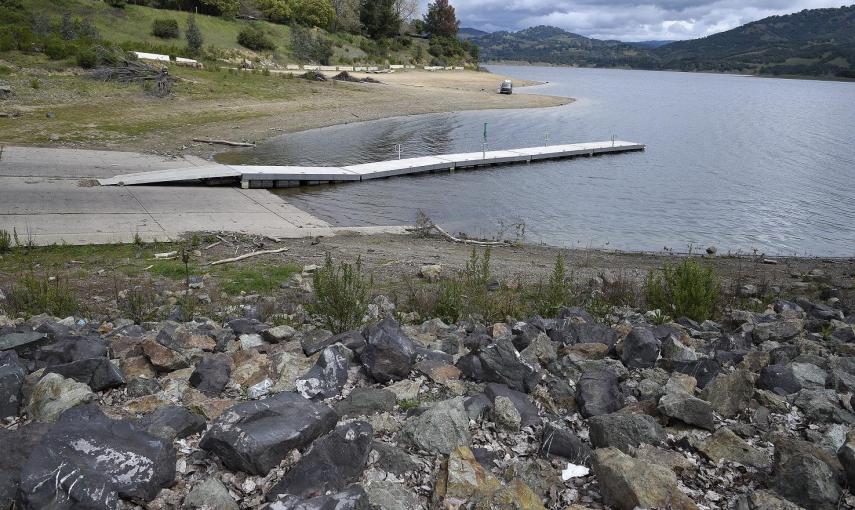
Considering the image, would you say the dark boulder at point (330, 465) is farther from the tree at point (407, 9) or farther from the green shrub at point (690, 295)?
the tree at point (407, 9)

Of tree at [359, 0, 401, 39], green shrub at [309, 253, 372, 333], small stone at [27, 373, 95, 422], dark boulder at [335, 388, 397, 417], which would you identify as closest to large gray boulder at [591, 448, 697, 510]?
dark boulder at [335, 388, 397, 417]

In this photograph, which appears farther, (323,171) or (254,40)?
(254,40)

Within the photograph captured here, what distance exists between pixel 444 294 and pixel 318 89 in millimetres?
37137

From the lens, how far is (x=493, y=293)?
9703 millimetres

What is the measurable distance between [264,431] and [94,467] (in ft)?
2.88

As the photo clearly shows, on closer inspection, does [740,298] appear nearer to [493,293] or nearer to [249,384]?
[493,293]

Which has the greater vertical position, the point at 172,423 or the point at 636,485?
the point at 636,485

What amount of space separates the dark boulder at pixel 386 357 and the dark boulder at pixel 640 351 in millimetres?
1980

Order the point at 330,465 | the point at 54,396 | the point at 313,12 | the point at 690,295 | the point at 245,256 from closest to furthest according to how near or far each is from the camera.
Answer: the point at 330,465, the point at 54,396, the point at 690,295, the point at 245,256, the point at 313,12

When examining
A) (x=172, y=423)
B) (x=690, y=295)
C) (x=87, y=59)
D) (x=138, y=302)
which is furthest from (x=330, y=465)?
(x=87, y=59)

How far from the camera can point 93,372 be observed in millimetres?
4781

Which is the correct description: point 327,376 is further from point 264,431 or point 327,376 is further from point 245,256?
point 245,256

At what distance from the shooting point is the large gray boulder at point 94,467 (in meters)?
3.17

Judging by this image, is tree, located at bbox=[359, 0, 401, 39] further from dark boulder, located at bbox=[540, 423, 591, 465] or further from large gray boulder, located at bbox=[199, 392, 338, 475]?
dark boulder, located at bbox=[540, 423, 591, 465]
